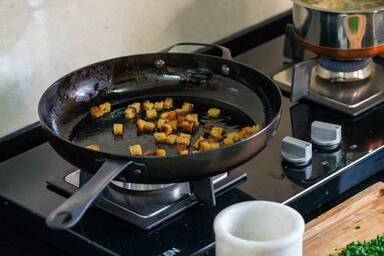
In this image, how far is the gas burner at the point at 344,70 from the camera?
5.10 feet

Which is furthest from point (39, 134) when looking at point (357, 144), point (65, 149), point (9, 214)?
point (357, 144)

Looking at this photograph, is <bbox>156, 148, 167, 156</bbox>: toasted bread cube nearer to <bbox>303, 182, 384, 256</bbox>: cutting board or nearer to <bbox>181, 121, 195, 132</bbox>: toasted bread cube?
<bbox>181, 121, 195, 132</bbox>: toasted bread cube

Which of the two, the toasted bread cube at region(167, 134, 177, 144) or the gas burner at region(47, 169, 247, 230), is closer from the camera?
the gas burner at region(47, 169, 247, 230)

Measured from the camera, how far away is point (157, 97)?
1412 millimetres

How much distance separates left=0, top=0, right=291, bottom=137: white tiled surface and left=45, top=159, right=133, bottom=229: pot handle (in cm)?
46

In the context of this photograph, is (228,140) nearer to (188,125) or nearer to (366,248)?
(188,125)

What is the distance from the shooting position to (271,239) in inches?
35.9

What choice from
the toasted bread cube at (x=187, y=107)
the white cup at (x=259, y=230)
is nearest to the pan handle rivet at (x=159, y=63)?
the toasted bread cube at (x=187, y=107)

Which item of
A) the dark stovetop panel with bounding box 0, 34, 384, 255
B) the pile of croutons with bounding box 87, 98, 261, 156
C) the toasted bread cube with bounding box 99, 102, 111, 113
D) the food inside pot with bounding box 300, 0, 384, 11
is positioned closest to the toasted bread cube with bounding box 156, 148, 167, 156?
the pile of croutons with bounding box 87, 98, 261, 156

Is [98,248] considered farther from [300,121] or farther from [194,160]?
[300,121]

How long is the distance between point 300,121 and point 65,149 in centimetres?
57

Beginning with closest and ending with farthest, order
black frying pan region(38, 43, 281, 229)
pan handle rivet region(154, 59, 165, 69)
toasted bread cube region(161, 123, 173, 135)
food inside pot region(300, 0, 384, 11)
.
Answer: black frying pan region(38, 43, 281, 229) < toasted bread cube region(161, 123, 173, 135) < pan handle rivet region(154, 59, 165, 69) < food inside pot region(300, 0, 384, 11)

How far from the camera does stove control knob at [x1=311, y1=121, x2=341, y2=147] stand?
1.33m

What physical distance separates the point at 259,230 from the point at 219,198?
0.28m
